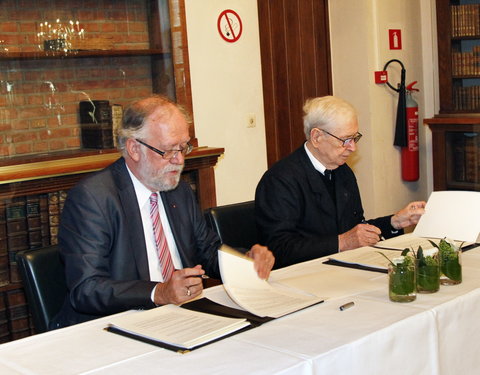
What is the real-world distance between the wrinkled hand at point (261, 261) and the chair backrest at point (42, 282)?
634mm

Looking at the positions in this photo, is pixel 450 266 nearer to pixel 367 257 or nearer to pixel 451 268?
pixel 451 268

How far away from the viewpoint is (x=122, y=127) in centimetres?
266

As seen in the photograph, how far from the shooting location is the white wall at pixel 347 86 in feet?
15.8

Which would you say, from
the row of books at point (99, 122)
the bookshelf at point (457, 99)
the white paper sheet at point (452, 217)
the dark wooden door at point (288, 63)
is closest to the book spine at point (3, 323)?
the row of books at point (99, 122)

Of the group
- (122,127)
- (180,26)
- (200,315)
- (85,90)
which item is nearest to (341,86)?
(180,26)

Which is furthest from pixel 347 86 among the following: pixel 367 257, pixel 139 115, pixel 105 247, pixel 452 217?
pixel 105 247

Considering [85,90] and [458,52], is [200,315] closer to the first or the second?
[85,90]

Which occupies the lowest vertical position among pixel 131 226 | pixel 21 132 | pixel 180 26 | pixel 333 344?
pixel 333 344

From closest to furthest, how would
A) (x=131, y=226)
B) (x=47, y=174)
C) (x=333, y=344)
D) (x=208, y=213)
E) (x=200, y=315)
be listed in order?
(x=333, y=344), (x=200, y=315), (x=131, y=226), (x=208, y=213), (x=47, y=174)

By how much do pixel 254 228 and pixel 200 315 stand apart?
43.9 inches

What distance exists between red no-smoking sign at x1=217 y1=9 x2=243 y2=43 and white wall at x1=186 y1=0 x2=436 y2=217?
37 millimetres

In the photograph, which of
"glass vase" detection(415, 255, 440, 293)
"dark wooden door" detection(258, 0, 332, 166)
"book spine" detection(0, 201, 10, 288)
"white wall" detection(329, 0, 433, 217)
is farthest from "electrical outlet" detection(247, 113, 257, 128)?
"glass vase" detection(415, 255, 440, 293)

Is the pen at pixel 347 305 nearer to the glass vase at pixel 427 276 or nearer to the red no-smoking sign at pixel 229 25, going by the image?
the glass vase at pixel 427 276

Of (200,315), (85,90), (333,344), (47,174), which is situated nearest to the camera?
(333,344)
